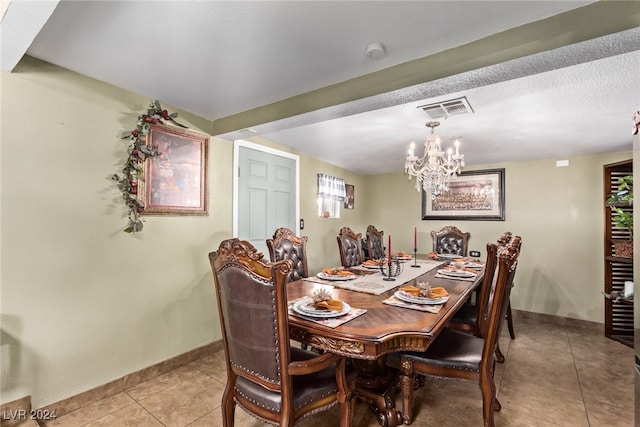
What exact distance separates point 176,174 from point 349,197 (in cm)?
310

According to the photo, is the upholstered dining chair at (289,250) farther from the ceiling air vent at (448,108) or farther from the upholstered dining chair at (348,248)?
the ceiling air vent at (448,108)

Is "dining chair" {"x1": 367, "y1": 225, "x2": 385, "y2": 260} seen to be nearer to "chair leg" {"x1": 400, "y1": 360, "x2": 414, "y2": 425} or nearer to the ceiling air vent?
the ceiling air vent

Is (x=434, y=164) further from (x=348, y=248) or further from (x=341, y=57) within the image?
(x=341, y=57)

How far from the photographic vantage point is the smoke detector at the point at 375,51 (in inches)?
63.0

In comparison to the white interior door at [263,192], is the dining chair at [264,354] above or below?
below

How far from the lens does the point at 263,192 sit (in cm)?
337

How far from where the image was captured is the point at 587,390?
223 cm

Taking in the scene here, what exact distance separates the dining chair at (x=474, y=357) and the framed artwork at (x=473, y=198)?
2.67 meters

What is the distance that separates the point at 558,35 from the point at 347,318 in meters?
1.67

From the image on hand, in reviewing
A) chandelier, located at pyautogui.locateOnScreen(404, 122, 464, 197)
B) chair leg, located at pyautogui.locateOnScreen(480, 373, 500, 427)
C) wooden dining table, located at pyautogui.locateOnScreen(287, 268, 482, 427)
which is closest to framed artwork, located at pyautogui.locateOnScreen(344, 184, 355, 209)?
chandelier, located at pyautogui.locateOnScreen(404, 122, 464, 197)

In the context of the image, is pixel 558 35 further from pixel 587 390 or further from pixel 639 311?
pixel 587 390

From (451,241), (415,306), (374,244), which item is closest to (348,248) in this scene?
(374,244)

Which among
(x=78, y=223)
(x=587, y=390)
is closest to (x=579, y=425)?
(x=587, y=390)

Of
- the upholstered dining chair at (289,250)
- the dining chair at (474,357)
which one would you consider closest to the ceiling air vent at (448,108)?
the dining chair at (474,357)
